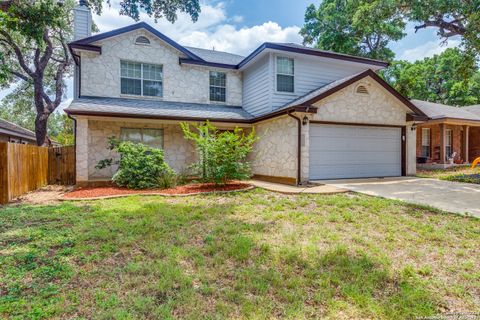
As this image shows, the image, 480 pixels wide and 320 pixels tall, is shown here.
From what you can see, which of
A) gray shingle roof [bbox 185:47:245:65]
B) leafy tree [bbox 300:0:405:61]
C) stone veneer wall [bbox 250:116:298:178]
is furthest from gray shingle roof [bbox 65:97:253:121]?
leafy tree [bbox 300:0:405:61]

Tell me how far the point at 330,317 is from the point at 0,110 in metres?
48.1

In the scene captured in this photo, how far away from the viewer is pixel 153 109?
11.8 meters

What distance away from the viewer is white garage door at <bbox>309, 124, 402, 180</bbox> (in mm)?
10672

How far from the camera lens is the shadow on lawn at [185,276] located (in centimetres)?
286

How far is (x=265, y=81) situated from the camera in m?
12.4

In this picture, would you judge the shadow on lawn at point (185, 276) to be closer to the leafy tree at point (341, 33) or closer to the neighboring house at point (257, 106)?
the neighboring house at point (257, 106)

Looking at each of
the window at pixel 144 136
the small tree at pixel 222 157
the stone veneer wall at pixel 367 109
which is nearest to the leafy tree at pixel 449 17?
the stone veneer wall at pixel 367 109

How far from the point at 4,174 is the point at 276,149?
8826mm

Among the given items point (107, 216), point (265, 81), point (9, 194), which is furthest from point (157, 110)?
point (107, 216)

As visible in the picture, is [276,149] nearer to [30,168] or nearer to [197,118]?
[197,118]

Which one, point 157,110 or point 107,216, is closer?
point 107,216

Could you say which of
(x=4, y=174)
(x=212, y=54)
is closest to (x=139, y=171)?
(x=4, y=174)

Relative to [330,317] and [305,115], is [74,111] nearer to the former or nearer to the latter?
[305,115]

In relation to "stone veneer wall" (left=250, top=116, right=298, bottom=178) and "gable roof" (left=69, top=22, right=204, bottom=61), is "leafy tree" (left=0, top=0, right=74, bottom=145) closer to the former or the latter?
"gable roof" (left=69, top=22, right=204, bottom=61)
